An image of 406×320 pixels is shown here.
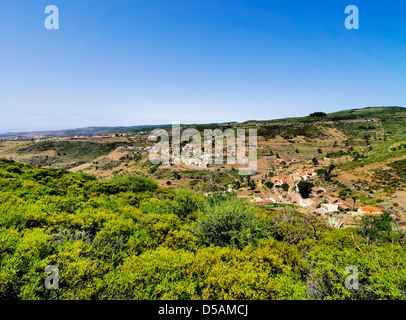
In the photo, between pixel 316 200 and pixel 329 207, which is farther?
pixel 316 200

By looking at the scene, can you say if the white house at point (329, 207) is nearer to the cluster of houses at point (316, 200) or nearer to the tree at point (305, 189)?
the cluster of houses at point (316, 200)

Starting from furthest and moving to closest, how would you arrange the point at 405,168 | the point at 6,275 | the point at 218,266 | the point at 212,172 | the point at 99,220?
the point at 212,172
the point at 405,168
the point at 99,220
the point at 218,266
the point at 6,275

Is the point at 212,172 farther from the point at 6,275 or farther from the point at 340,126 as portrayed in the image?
the point at 340,126

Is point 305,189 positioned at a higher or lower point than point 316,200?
higher

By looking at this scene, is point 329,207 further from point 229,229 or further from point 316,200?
point 229,229

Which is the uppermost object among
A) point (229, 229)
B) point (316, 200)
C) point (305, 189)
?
point (229, 229)

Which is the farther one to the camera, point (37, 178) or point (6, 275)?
point (37, 178)

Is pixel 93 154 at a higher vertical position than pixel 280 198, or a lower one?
higher

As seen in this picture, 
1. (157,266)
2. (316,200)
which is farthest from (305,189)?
(157,266)

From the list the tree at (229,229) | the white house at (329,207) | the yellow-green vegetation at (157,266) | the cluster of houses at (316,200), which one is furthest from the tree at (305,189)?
the tree at (229,229)
